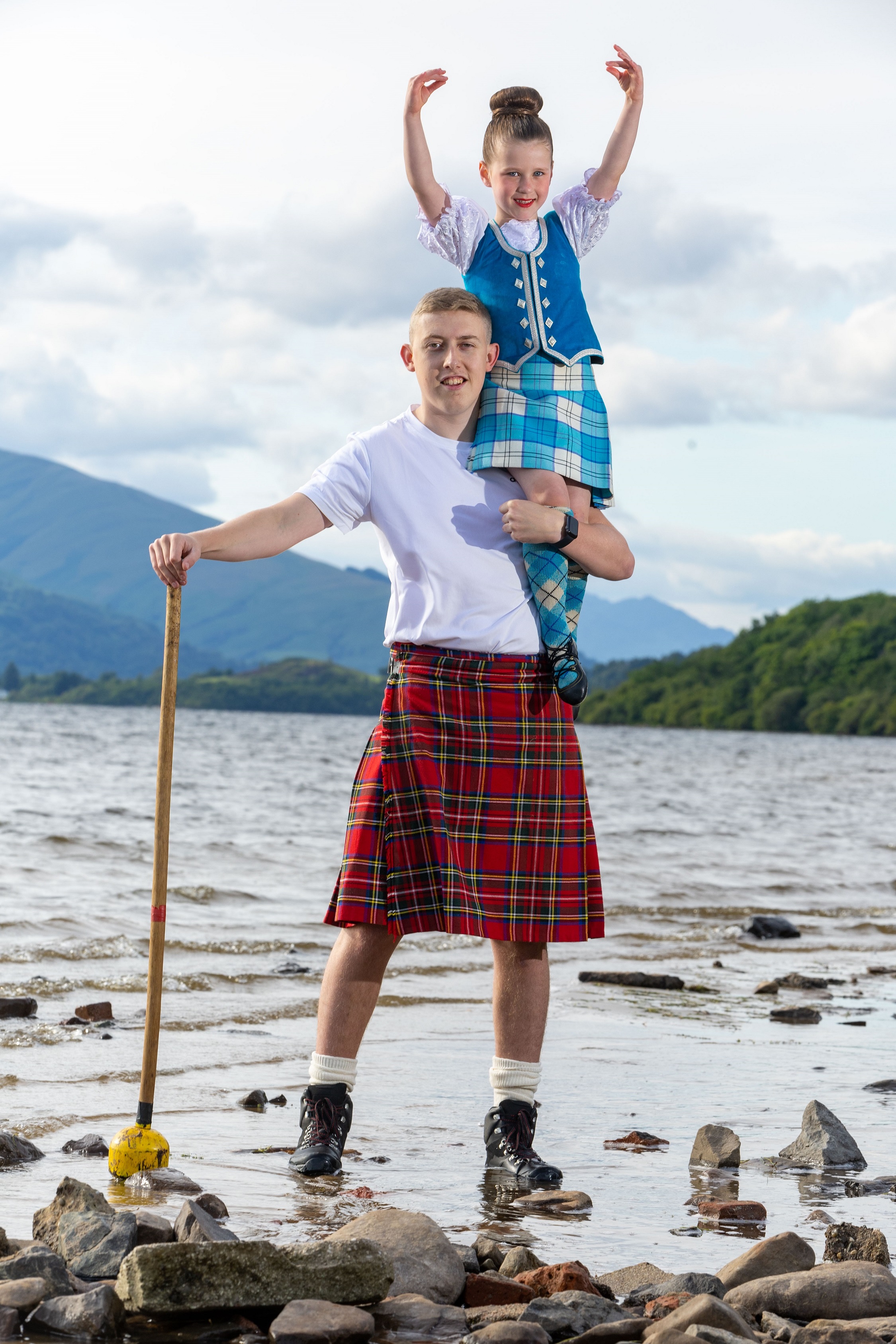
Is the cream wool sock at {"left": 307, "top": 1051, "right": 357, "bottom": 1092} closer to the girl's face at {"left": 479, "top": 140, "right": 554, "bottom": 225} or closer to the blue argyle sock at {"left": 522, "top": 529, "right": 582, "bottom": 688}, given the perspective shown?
the blue argyle sock at {"left": 522, "top": 529, "right": 582, "bottom": 688}

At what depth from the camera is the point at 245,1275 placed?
267 cm

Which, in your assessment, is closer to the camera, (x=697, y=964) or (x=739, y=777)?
(x=697, y=964)

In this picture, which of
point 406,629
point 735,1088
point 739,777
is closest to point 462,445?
point 406,629

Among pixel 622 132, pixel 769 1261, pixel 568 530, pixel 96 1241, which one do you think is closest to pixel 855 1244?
pixel 769 1261

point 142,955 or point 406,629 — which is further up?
point 406,629

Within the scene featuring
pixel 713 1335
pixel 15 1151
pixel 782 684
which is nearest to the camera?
pixel 713 1335

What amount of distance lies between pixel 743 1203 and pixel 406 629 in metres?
1.82

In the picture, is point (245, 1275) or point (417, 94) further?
point (417, 94)

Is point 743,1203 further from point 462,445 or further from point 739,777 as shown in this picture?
point 739,777

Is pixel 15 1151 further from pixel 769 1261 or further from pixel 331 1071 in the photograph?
pixel 769 1261

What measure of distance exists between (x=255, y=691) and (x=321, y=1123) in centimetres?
11945

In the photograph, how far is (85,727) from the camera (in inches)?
2544

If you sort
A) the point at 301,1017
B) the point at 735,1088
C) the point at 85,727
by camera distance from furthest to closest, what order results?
1. the point at 85,727
2. the point at 301,1017
3. the point at 735,1088

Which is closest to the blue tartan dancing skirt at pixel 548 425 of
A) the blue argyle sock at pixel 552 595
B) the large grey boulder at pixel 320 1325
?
the blue argyle sock at pixel 552 595
